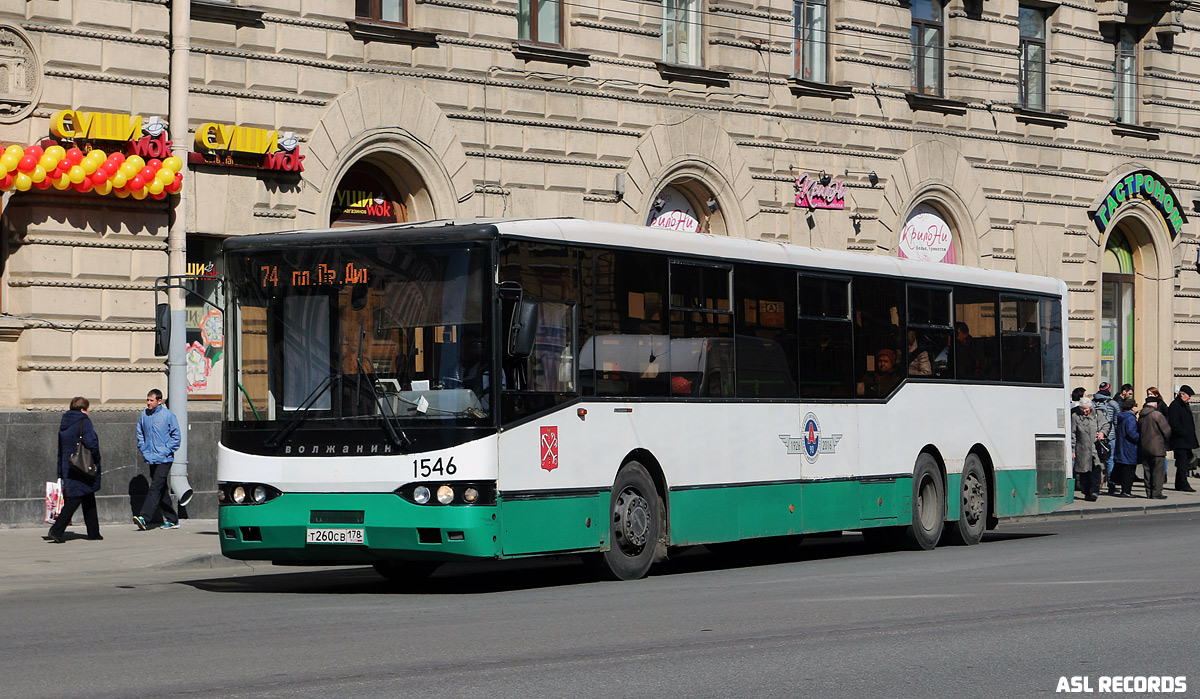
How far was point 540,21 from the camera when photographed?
26031 millimetres

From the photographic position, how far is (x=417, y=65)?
2420 centimetres

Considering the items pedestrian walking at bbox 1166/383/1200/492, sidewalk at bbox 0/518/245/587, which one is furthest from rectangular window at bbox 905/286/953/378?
pedestrian walking at bbox 1166/383/1200/492

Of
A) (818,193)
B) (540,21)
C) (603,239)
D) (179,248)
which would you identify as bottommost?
(603,239)

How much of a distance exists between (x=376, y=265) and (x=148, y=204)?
8.51 meters

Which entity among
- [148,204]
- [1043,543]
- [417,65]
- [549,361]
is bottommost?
[1043,543]

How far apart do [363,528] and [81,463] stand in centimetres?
624

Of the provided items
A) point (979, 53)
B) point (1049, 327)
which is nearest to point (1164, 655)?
point (1049, 327)

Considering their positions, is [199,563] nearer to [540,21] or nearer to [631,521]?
[631,521]

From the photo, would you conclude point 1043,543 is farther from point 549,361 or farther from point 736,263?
point 549,361

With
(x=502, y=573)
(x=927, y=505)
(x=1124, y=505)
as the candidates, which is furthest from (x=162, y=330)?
(x=1124, y=505)

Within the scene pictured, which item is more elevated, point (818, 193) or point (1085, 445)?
point (818, 193)

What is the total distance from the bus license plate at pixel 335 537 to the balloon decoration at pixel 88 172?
27.6ft

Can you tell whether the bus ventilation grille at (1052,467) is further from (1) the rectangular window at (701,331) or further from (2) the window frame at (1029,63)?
(2) the window frame at (1029,63)

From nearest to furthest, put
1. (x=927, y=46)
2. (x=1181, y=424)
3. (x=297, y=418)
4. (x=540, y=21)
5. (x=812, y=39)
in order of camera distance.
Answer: (x=297, y=418) < (x=540, y=21) < (x=812, y=39) < (x=1181, y=424) < (x=927, y=46)
